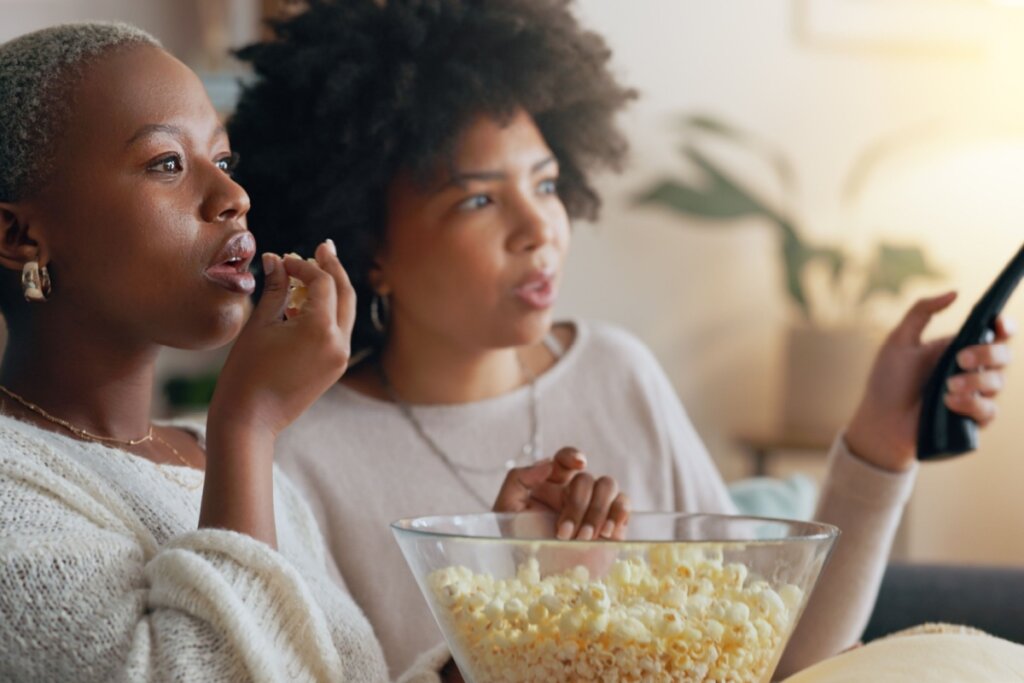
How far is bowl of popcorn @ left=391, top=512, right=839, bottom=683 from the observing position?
0.68 metres

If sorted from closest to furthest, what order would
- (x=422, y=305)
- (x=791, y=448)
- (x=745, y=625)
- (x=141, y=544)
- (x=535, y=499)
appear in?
(x=745, y=625) < (x=141, y=544) < (x=535, y=499) < (x=422, y=305) < (x=791, y=448)

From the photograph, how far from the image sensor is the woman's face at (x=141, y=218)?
0.83 meters

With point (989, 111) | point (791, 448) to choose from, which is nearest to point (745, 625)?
point (791, 448)

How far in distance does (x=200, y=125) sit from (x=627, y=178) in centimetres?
227

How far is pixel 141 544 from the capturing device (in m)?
0.81

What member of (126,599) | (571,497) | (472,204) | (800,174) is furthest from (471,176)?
(800,174)

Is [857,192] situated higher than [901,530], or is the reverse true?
[857,192]

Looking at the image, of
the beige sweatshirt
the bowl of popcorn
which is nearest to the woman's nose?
the bowl of popcorn

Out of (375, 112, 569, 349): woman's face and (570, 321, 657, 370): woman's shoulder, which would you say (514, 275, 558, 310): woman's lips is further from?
(570, 321, 657, 370): woman's shoulder

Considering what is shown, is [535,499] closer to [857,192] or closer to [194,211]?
[194,211]

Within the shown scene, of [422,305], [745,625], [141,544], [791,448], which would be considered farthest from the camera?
[791,448]

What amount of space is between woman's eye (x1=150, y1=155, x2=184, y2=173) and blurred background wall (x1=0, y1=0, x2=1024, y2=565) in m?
2.20

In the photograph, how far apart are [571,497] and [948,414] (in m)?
0.48

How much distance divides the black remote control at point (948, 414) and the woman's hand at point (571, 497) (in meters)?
0.43
